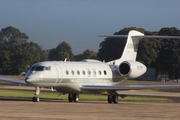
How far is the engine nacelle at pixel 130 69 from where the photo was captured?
127ft

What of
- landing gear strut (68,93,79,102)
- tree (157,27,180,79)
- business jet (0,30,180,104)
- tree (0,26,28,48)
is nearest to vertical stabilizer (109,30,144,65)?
business jet (0,30,180,104)

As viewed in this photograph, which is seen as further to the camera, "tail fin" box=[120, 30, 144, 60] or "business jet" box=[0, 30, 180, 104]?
"tail fin" box=[120, 30, 144, 60]

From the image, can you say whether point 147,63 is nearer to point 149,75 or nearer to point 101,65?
point 149,75

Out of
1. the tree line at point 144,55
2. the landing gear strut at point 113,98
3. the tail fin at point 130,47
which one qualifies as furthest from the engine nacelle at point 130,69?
the tree line at point 144,55

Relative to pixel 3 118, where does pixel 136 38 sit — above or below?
above

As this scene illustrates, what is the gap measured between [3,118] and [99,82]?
1840 centimetres

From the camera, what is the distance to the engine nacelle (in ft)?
A: 127

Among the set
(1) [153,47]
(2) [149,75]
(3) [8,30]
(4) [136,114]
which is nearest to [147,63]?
(1) [153,47]

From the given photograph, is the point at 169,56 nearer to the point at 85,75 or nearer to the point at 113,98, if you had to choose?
the point at 85,75

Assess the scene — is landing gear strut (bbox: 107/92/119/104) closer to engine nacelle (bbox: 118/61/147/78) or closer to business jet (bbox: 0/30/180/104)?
business jet (bbox: 0/30/180/104)

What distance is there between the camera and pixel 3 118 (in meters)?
20.4

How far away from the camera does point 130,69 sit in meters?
38.6

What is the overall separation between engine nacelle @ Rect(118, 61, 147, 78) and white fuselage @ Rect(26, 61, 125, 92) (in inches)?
21.4

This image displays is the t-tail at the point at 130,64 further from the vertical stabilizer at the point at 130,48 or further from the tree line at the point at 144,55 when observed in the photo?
the tree line at the point at 144,55
